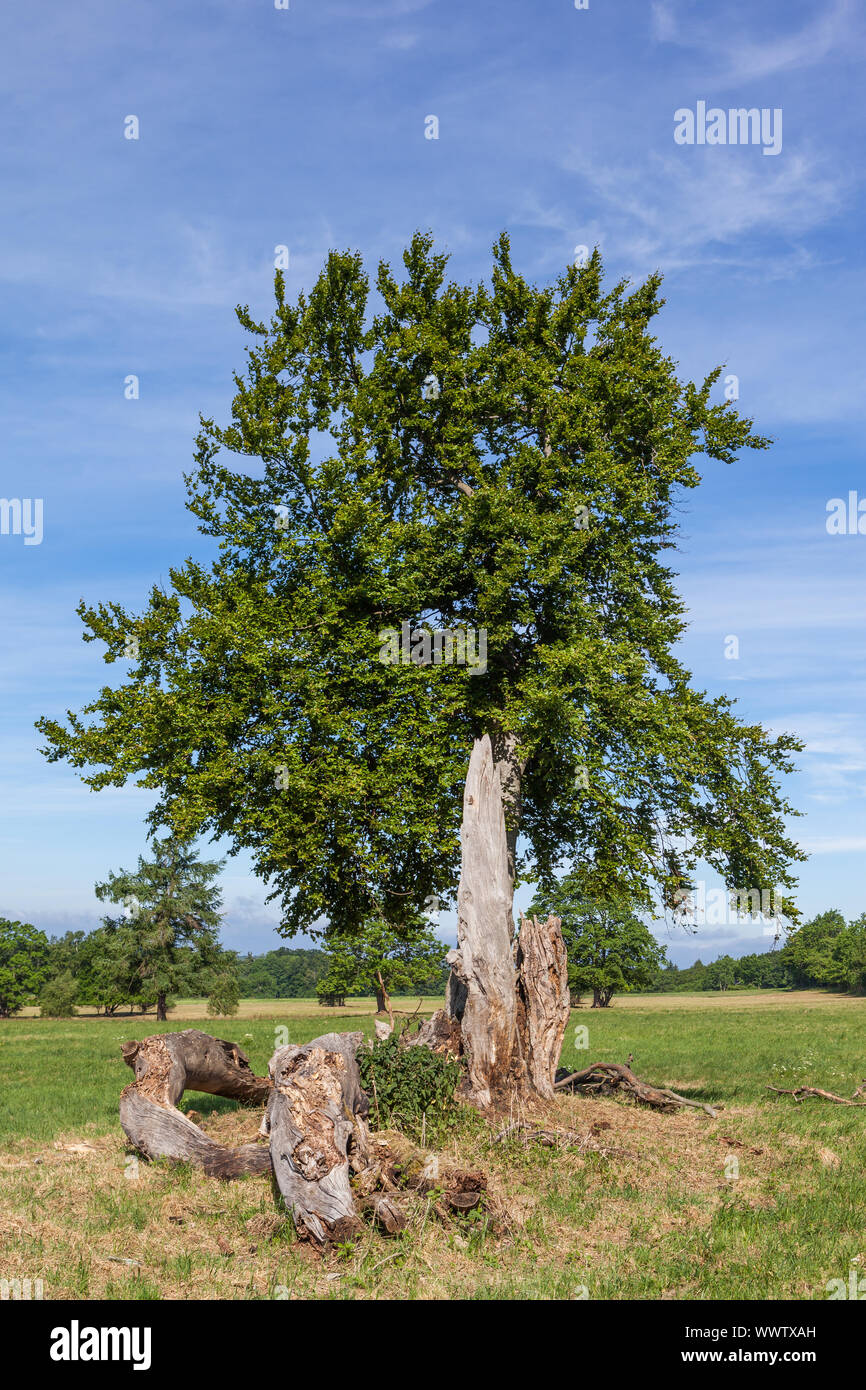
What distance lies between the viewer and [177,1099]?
609 inches

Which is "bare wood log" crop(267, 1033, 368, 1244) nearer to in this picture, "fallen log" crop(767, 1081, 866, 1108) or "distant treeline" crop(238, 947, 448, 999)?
"fallen log" crop(767, 1081, 866, 1108)

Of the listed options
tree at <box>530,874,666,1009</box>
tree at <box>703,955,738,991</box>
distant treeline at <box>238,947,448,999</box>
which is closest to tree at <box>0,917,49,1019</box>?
distant treeline at <box>238,947,448,999</box>

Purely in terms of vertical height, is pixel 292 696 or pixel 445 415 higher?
pixel 445 415

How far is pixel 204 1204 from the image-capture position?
39.8 ft

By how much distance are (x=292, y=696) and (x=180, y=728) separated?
98.0 inches

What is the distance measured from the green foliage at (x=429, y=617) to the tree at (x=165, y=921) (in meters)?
49.1

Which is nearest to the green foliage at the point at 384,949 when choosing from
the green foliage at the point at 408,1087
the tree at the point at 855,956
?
the green foliage at the point at 408,1087

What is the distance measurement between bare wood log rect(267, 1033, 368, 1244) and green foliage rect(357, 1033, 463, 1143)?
1.95m

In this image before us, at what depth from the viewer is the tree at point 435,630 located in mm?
19391

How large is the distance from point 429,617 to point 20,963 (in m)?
98.4

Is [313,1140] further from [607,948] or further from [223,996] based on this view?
[607,948]

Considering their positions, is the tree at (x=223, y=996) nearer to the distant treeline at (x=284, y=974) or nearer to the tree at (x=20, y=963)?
the tree at (x=20, y=963)
